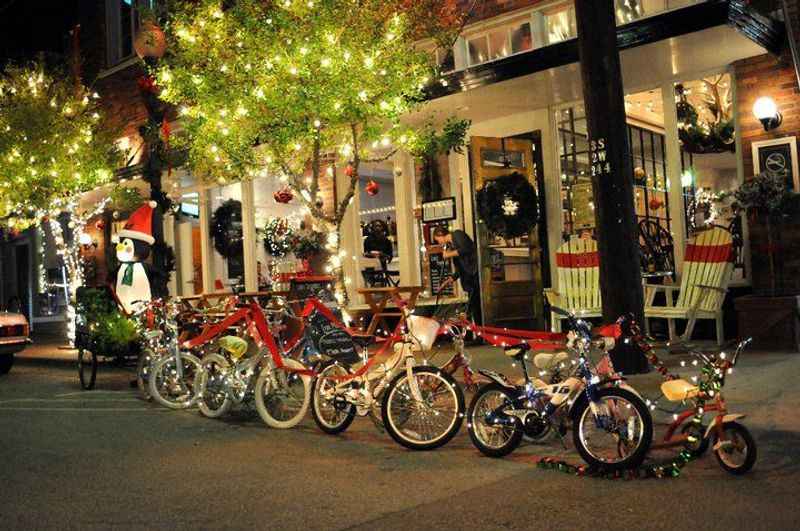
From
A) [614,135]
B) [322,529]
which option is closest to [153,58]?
[614,135]

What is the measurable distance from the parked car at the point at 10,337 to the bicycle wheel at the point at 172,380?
4.75 meters

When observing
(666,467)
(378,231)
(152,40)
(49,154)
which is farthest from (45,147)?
(666,467)

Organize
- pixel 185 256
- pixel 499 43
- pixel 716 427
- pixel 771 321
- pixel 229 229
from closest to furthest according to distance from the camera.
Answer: pixel 716 427 < pixel 771 321 < pixel 499 43 < pixel 229 229 < pixel 185 256

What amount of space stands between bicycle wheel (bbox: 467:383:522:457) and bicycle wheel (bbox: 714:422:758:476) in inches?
52.7

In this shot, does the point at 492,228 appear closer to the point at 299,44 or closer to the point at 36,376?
the point at 299,44

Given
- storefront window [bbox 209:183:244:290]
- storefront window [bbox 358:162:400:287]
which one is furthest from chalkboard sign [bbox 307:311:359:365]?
storefront window [bbox 209:183:244:290]

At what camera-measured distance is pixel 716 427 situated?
5.04 metres

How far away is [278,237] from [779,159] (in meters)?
10.4

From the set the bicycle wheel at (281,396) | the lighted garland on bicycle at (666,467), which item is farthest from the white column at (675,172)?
the lighted garland on bicycle at (666,467)

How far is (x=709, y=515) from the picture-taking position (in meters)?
4.22

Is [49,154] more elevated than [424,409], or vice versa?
[49,154]

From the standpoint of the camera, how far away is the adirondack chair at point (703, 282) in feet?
31.1

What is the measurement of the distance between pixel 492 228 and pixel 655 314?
109 inches

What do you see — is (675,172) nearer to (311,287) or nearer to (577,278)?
(577,278)
